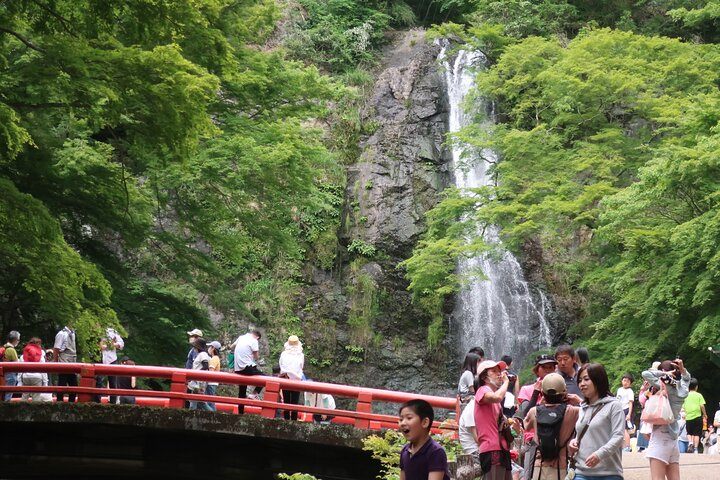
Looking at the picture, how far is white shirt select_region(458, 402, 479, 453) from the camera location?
318 inches

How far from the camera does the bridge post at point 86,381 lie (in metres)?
13.0

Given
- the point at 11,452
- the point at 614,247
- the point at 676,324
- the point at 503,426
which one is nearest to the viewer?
the point at 503,426

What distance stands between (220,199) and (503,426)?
39.4 feet

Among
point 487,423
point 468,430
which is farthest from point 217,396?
point 487,423

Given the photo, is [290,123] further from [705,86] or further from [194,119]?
[705,86]

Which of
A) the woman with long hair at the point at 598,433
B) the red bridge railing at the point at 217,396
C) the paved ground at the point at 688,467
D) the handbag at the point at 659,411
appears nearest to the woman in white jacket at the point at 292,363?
the red bridge railing at the point at 217,396

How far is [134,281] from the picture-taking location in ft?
59.5

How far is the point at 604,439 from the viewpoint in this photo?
6832 mm

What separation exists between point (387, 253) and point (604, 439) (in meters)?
23.2

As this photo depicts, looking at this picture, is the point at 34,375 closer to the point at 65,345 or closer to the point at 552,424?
the point at 65,345

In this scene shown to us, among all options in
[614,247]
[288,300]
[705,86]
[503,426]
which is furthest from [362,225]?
[503,426]

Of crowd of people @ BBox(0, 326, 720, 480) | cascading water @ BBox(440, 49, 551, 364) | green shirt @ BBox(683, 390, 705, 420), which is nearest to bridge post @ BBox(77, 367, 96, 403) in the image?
crowd of people @ BBox(0, 326, 720, 480)

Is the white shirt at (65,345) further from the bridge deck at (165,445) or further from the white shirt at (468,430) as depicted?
the white shirt at (468,430)

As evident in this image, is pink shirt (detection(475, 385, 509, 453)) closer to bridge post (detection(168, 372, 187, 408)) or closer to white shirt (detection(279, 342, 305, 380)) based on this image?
bridge post (detection(168, 372, 187, 408))
